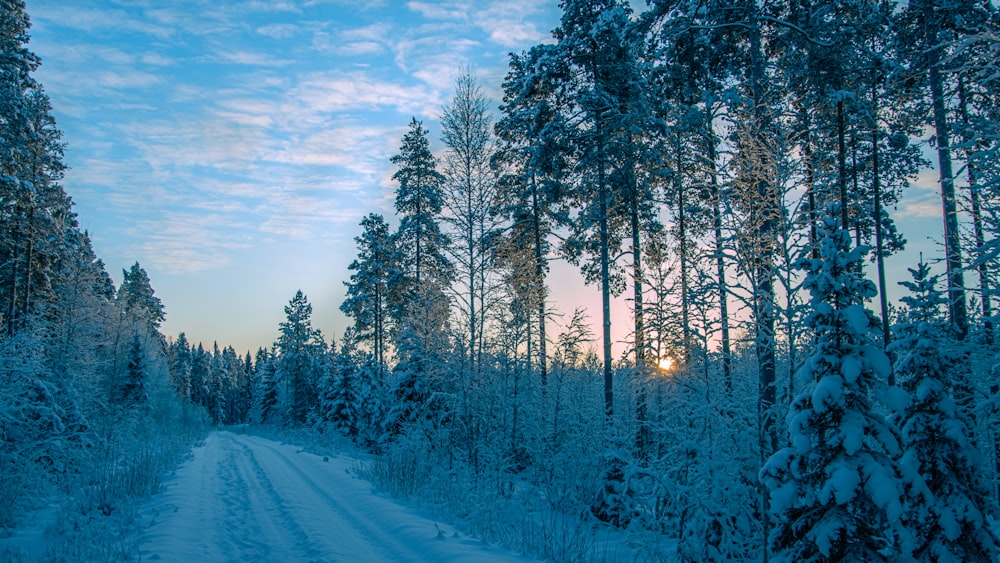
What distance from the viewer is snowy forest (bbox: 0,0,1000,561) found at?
689 centimetres

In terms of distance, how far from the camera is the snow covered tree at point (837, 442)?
5.99 metres

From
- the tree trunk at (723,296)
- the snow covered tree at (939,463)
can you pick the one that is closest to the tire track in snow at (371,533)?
the tree trunk at (723,296)

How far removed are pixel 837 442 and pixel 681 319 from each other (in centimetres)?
361

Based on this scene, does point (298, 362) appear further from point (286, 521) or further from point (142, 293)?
point (286, 521)

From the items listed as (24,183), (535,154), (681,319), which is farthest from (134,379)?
(681,319)

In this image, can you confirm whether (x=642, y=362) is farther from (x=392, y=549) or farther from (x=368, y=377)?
(x=368, y=377)

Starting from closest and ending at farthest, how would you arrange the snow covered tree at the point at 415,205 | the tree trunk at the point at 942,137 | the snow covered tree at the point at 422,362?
the tree trunk at the point at 942,137
the snow covered tree at the point at 422,362
the snow covered tree at the point at 415,205

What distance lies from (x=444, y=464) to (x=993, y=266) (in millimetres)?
13219

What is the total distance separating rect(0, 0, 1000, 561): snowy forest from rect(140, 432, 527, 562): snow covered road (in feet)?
2.93

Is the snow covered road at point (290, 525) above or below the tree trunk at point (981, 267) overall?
below

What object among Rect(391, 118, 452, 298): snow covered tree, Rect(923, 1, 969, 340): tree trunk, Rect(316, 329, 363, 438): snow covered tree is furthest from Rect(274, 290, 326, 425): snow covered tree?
Rect(923, 1, 969, 340): tree trunk

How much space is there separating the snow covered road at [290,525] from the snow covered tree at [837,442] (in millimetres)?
3651

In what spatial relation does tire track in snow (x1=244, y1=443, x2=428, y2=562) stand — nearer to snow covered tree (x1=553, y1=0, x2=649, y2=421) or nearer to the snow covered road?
the snow covered road

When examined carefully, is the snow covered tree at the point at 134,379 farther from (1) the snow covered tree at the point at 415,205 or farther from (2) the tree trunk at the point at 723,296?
(2) the tree trunk at the point at 723,296
